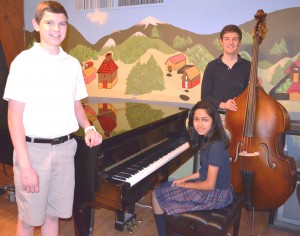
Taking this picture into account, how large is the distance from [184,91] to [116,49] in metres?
1.04

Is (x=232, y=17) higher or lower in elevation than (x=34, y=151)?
higher

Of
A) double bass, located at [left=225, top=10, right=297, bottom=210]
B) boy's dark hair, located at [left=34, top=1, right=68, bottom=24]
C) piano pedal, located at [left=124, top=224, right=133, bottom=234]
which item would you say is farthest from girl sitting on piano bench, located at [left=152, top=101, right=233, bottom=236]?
boy's dark hair, located at [left=34, top=1, right=68, bottom=24]

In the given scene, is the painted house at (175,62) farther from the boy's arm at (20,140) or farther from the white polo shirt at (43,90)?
the boy's arm at (20,140)

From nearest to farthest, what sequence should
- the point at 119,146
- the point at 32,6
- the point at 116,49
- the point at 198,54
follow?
the point at 119,146 < the point at 198,54 < the point at 116,49 < the point at 32,6

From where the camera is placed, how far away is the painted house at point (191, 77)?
317cm

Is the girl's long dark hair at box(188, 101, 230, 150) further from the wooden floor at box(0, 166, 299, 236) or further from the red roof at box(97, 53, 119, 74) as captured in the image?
the red roof at box(97, 53, 119, 74)

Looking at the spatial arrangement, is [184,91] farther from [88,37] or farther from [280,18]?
[88,37]

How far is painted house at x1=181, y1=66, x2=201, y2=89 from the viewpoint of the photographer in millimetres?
3172

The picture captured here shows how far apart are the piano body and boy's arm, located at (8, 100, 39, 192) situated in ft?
1.07

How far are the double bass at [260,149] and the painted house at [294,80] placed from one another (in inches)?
28.6

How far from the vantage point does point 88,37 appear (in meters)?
3.73

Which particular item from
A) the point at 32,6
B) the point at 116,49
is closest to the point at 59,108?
the point at 116,49

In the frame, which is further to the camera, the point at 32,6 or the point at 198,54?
the point at 32,6

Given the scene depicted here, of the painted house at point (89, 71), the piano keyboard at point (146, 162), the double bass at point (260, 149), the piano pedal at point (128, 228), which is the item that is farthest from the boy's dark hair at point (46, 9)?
the painted house at point (89, 71)
